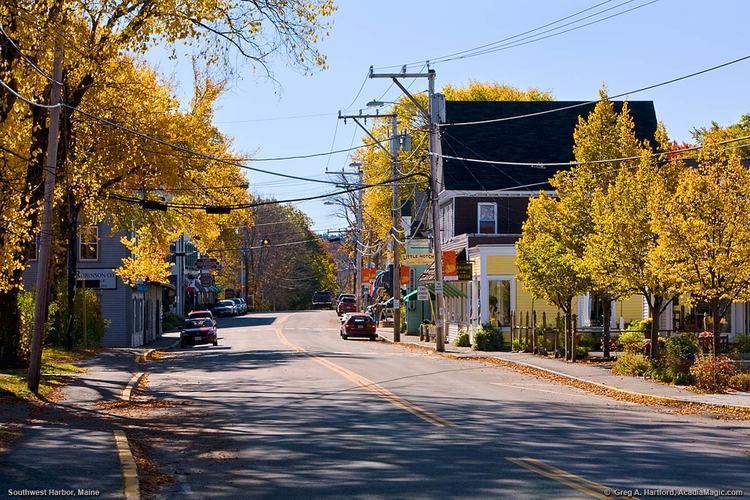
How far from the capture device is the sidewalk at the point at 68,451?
10719mm

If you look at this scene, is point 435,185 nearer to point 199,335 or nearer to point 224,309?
point 199,335

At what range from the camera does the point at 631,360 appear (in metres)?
27.5

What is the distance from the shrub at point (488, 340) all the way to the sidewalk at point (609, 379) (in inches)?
90.6

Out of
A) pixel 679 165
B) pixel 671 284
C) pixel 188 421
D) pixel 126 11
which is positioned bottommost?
pixel 188 421

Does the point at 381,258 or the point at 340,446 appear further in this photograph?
the point at 381,258

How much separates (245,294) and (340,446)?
111 metres

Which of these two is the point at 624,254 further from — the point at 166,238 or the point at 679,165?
the point at 166,238

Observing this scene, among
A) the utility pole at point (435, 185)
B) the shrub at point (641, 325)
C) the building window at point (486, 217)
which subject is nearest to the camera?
the shrub at point (641, 325)

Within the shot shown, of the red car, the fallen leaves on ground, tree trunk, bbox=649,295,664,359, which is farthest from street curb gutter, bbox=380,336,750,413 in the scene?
the red car

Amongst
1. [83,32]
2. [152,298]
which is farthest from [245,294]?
[83,32]

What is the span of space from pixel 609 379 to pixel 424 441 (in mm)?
13181

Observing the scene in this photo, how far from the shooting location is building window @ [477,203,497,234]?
51.4 meters

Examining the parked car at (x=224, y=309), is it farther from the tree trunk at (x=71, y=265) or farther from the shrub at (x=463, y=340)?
the tree trunk at (x=71, y=265)

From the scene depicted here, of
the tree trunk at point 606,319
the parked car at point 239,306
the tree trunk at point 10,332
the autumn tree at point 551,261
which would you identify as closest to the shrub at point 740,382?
the autumn tree at point 551,261
